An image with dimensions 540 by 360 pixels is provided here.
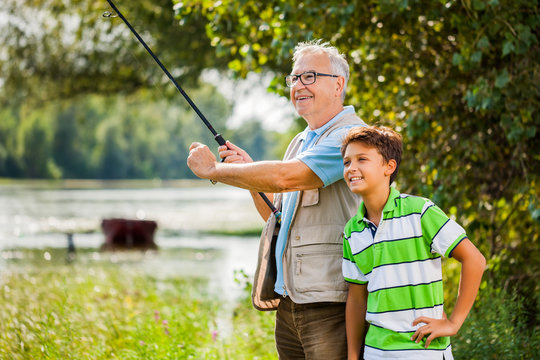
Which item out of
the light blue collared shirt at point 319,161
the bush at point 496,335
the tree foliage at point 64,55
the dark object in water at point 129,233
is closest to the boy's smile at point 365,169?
the light blue collared shirt at point 319,161

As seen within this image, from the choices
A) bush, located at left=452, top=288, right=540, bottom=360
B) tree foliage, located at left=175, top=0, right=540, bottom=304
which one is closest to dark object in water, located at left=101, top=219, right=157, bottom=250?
tree foliage, located at left=175, top=0, right=540, bottom=304

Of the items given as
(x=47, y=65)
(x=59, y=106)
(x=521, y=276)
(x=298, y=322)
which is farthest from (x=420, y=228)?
(x=59, y=106)

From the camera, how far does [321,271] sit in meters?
2.33

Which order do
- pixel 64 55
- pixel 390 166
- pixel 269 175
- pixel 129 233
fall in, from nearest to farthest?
pixel 390 166 → pixel 269 175 → pixel 64 55 → pixel 129 233

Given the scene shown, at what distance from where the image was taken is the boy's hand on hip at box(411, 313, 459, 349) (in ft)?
6.59

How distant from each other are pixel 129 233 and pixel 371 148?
15.6 m

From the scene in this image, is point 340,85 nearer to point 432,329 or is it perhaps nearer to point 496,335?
point 432,329

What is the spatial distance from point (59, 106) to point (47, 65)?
1563mm

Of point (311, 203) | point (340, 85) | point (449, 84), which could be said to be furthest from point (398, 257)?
point (449, 84)

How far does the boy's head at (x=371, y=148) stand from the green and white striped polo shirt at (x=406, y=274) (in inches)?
4.9

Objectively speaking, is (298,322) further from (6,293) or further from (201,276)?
(201,276)

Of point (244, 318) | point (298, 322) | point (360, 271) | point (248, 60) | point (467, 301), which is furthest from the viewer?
point (244, 318)

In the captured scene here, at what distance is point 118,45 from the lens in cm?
1093

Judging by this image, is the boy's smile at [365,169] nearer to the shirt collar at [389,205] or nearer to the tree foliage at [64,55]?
the shirt collar at [389,205]
